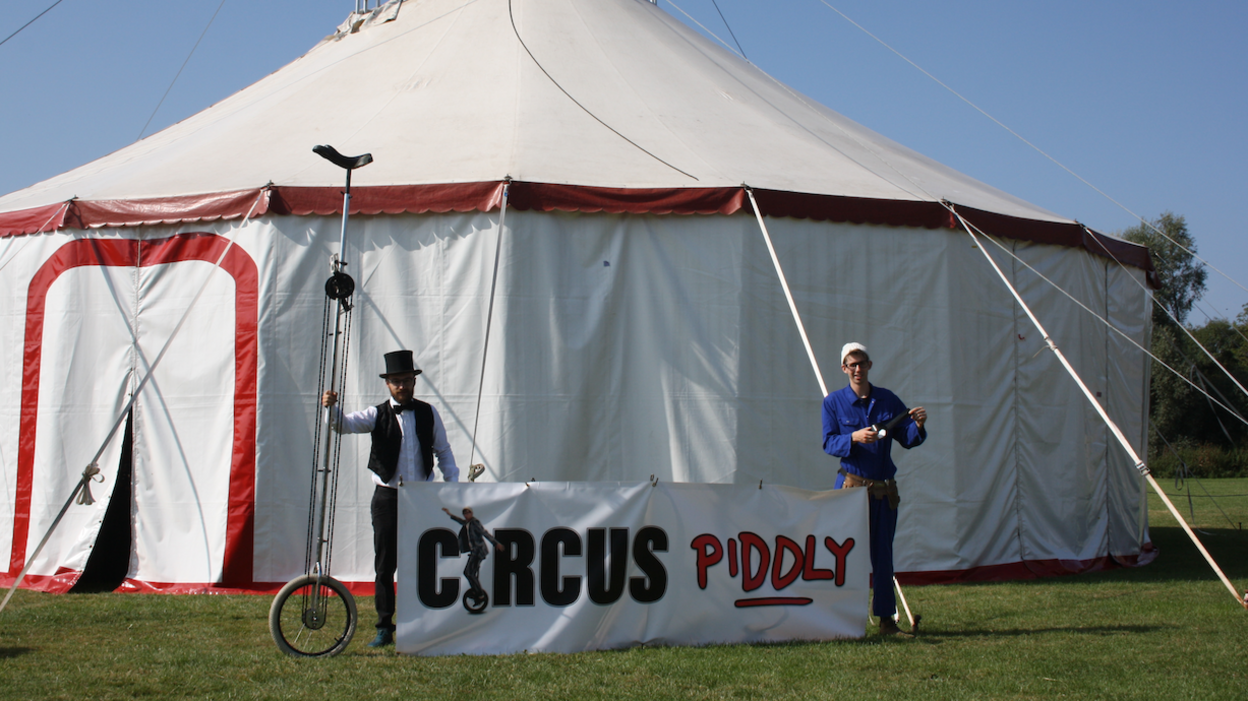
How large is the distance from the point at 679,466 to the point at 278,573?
2563 mm

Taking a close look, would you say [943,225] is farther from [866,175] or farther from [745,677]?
[745,677]

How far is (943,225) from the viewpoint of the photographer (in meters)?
6.86

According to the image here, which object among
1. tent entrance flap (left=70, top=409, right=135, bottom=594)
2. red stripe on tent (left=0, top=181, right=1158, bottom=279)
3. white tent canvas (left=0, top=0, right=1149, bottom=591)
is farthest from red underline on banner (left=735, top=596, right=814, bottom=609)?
tent entrance flap (left=70, top=409, right=135, bottom=594)

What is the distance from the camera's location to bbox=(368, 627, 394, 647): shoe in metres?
4.40

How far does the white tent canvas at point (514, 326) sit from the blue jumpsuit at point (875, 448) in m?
1.59

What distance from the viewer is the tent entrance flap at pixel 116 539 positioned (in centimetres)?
641

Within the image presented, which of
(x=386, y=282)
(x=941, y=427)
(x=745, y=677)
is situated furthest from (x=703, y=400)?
(x=745, y=677)

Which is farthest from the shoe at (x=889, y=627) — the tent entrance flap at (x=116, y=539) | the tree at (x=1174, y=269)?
the tree at (x=1174, y=269)

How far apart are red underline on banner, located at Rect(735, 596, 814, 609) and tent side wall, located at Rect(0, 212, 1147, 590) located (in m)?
1.86

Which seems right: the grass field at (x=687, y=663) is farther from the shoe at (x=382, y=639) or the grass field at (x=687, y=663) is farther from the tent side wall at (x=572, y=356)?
the tent side wall at (x=572, y=356)

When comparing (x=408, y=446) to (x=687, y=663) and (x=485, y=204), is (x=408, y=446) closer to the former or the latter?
(x=687, y=663)

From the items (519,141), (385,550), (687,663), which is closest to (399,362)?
(385,550)

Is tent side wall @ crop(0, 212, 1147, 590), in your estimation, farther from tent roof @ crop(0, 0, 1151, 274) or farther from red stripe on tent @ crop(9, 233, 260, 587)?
tent roof @ crop(0, 0, 1151, 274)

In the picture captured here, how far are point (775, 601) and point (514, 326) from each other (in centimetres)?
252
